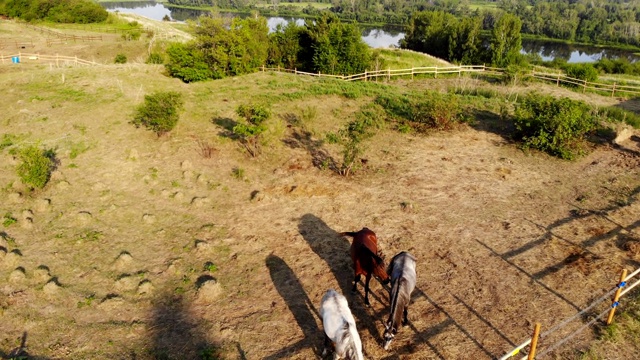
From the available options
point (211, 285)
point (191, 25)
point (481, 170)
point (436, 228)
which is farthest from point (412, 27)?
point (211, 285)

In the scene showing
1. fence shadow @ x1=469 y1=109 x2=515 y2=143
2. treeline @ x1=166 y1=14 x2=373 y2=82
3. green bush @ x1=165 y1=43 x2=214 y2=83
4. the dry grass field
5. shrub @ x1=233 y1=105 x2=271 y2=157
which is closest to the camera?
the dry grass field

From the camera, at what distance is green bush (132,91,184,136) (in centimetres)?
1388

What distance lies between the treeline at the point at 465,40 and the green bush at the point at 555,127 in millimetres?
23951

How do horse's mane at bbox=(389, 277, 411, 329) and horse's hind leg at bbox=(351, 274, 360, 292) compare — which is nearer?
horse's mane at bbox=(389, 277, 411, 329)

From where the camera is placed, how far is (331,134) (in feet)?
48.8

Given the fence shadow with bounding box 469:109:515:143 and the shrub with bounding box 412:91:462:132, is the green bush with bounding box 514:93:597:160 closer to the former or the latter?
the fence shadow with bounding box 469:109:515:143

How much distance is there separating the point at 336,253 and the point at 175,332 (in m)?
3.67

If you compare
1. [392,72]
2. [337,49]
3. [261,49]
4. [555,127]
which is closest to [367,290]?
[555,127]

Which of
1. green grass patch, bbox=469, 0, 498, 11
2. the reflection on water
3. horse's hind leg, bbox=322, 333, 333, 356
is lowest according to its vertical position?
horse's hind leg, bbox=322, 333, 333, 356

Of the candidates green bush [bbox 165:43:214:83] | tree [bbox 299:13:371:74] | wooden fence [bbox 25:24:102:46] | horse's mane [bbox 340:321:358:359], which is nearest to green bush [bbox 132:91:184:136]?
green bush [bbox 165:43:214:83]

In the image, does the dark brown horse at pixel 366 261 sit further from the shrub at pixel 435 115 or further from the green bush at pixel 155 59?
the green bush at pixel 155 59

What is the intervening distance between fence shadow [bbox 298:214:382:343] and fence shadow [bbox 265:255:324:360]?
0.78 meters

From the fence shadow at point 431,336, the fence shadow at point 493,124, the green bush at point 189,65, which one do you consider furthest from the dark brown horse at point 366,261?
the green bush at point 189,65

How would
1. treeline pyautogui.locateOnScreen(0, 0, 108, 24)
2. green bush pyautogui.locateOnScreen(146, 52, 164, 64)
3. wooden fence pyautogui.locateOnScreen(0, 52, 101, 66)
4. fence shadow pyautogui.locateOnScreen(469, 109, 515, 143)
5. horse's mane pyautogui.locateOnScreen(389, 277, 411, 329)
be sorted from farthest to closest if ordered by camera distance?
treeline pyautogui.locateOnScreen(0, 0, 108, 24)
green bush pyautogui.locateOnScreen(146, 52, 164, 64)
wooden fence pyautogui.locateOnScreen(0, 52, 101, 66)
fence shadow pyautogui.locateOnScreen(469, 109, 515, 143)
horse's mane pyautogui.locateOnScreen(389, 277, 411, 329)
